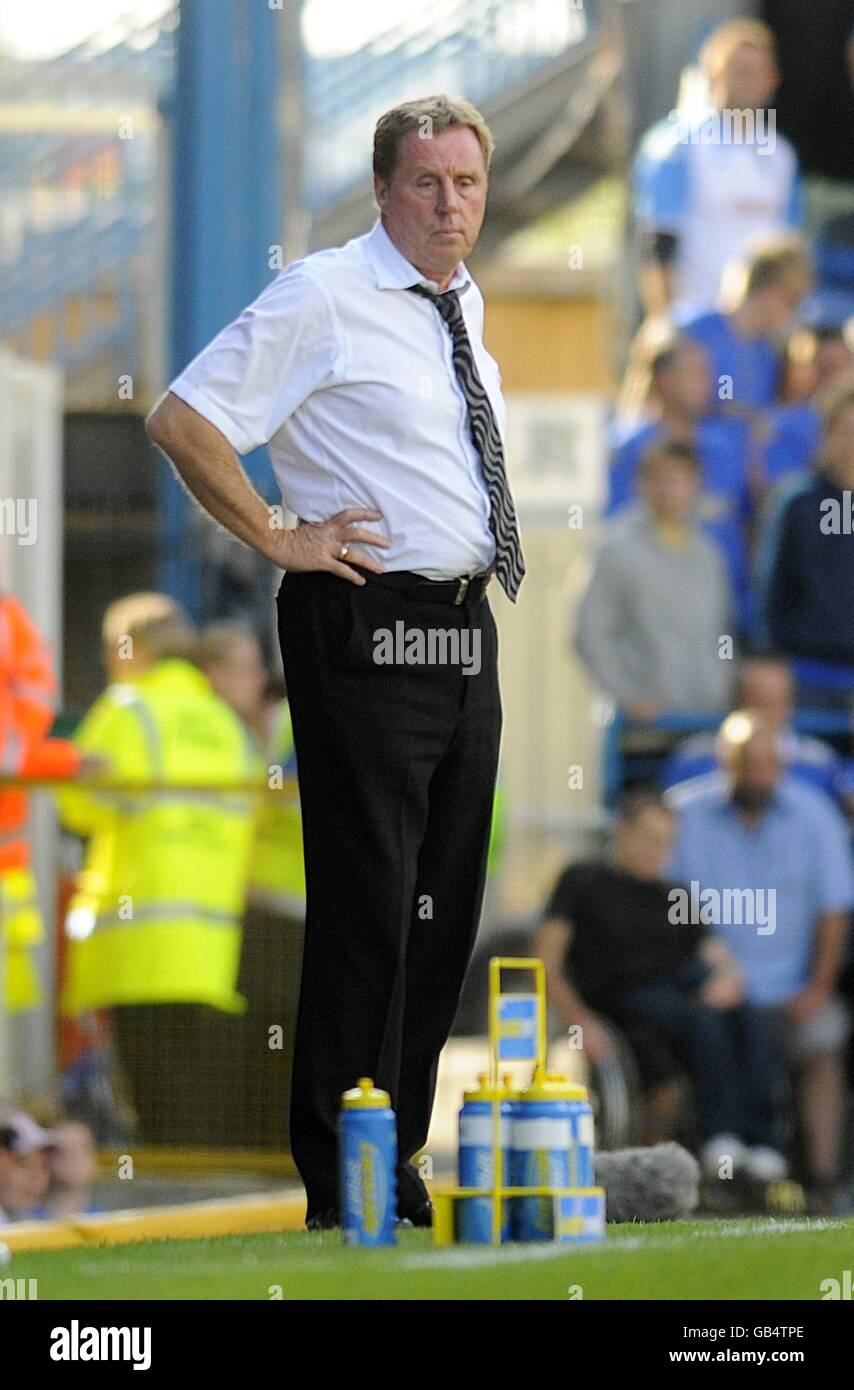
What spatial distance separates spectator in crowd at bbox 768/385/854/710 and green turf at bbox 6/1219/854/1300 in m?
5.88

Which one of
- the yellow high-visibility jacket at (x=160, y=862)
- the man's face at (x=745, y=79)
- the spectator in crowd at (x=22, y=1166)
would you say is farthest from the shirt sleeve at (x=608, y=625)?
the spectator in crowd at (x=22, y=1166)

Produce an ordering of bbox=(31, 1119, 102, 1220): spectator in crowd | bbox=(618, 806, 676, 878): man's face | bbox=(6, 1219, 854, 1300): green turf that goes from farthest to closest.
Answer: bbox=(618, 806, 676, 878): man's face, bbox=(31, 1119, 102, 1220): spectator in crowd, bbox=(6, 1219, 854, 1300): green turf

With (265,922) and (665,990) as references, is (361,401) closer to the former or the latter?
(265,922)

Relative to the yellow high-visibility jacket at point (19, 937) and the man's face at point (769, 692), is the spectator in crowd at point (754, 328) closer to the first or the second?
the man's face at point (769, 692)

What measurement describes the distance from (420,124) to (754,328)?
6.38 meters

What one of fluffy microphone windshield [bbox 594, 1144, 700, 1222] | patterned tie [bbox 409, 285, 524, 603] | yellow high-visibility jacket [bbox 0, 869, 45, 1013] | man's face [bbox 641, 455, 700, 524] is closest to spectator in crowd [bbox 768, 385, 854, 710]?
man's face [bbox 641, 455, 700, 524]

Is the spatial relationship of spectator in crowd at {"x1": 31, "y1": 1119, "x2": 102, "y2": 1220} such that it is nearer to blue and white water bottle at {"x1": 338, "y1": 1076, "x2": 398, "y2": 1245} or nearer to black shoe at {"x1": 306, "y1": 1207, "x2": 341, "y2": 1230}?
black shoe at {"x1": 306, "y1": 1207, "x2": 341, "y2": 1230}

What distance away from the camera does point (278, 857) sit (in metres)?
9.83

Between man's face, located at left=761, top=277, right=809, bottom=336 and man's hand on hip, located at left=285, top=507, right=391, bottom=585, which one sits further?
man's face, located at left=761, top=277, right=809, bottom=336

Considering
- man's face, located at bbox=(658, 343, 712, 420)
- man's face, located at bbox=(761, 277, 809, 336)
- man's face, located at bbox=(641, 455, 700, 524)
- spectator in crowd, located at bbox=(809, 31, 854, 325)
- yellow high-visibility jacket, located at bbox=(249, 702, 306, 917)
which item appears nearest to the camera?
yellow high-visibility jacket, located at bbox=(249, 702, 306, 917)

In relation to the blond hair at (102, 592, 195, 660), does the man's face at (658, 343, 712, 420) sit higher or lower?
higher

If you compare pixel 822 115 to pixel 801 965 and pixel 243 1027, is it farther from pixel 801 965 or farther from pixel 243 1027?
pixel 243 1027

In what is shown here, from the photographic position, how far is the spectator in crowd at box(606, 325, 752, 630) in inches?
443

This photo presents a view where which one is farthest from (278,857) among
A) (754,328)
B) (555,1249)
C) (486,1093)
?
(555,1249)
